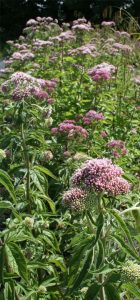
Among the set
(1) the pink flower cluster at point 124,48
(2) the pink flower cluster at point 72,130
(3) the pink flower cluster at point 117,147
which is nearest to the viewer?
(2) the pink flower cluster at point 72,130

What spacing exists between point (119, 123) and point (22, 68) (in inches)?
110

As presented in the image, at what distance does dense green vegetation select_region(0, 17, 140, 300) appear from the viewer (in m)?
2.32

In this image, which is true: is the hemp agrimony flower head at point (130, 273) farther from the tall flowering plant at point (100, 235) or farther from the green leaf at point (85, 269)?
the green leaf at point (85, 269)

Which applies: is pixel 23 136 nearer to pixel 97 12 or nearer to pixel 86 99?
pixel 86 99

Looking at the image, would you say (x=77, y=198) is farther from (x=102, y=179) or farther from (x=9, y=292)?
(x=9, y=292)

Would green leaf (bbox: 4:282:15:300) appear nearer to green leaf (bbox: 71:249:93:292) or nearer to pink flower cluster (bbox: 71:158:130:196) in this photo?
green leaf (bbox: 71:249:93:292)

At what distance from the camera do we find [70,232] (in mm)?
3799

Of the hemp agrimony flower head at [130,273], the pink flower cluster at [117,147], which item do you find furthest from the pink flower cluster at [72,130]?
the hemp agrimony flower head at [130,273]

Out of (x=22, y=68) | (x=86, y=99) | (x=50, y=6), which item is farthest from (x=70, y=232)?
(x=50, y=6)

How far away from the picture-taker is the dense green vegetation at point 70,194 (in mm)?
2324

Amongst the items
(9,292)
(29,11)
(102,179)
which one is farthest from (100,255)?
(29,11)

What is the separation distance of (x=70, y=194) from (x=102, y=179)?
282 millimetres

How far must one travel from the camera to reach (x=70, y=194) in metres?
2.57

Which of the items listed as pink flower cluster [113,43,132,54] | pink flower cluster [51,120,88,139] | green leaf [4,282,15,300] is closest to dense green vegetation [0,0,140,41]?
pink flower cluster [113,43,132,54]
